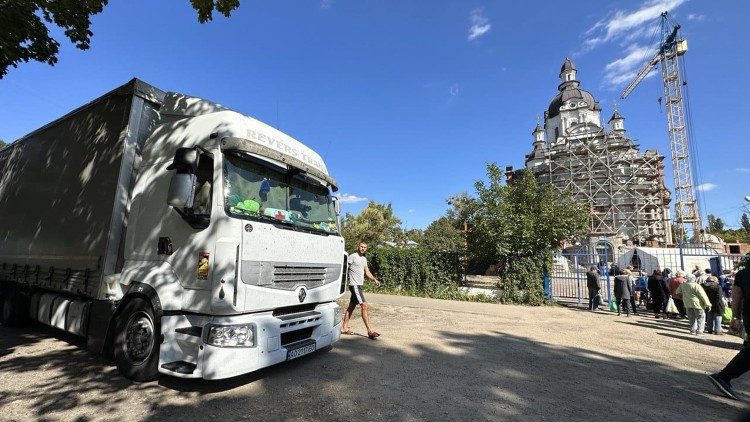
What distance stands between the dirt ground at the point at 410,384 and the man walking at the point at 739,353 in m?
0.20

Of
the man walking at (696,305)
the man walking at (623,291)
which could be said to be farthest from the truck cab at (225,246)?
the man walking at (623,291)

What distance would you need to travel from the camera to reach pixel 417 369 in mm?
5547

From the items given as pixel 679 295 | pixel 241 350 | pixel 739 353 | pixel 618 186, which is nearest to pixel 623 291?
pixel 679 295

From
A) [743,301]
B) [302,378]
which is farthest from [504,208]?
[302,378]

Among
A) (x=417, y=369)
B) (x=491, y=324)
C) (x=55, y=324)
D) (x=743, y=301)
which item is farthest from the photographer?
(x=491, y=324)

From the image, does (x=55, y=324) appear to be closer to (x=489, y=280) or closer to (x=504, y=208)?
(x=489, y=280)

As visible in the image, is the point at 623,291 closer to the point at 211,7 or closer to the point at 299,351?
the point at 299,351

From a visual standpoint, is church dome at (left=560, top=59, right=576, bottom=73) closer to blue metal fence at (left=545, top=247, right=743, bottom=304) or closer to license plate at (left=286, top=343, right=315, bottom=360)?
blue metal fence at (left=545, top=247, right=743, bottom=304)

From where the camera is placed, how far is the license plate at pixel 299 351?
4.69 meters

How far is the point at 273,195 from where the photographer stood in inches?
193

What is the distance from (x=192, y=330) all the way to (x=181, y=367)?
16.6 inches

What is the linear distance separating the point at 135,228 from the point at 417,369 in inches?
178

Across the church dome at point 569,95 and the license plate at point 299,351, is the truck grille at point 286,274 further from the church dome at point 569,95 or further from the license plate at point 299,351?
the church dome at point 569,95

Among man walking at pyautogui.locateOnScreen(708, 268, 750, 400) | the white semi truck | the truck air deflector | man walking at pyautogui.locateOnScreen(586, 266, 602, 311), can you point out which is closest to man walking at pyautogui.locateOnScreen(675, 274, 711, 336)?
man walking at pyautogui.locateOnScreen(586, 266, 602, 311)
